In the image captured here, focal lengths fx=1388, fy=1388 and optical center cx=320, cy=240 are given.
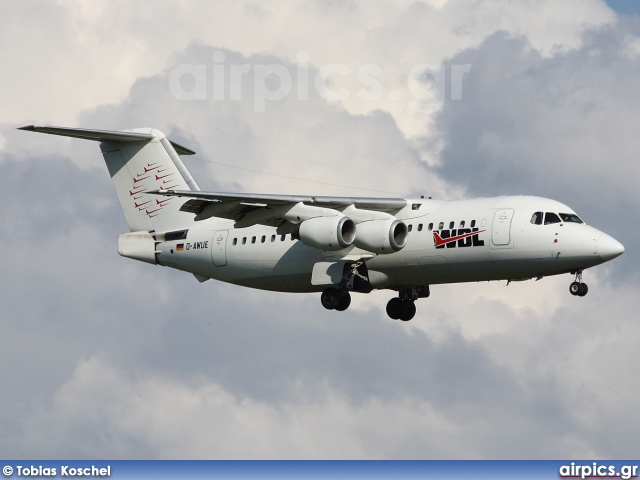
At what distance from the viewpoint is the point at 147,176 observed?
3488 cm

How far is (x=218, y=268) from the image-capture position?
1328 inches

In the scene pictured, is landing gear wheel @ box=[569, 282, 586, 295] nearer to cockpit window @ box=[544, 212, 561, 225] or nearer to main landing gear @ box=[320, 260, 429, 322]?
cockpit window @ box=[544, 212, 561, 225]

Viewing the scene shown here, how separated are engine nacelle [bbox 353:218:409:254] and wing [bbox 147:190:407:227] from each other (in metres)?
0.75

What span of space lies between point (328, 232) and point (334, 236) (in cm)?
17

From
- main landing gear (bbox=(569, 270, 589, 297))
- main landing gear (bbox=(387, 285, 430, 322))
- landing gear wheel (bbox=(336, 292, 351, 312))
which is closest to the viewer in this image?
main landing gear (bbox=(569, 270, 589, 297))

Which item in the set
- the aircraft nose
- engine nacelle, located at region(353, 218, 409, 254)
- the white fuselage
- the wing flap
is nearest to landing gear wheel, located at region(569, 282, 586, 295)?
the white fuselage

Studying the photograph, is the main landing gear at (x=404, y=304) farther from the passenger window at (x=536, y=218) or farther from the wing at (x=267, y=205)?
the passenger window at (x=536, y=218)

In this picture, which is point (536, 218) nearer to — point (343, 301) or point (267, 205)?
point (343, 301)

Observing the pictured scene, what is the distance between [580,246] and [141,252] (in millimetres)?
11316

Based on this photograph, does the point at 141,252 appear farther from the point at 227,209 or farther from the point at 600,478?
the point at 600,478

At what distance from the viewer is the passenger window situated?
2952 cm

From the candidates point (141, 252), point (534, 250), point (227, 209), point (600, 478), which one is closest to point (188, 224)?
point (141, 252)

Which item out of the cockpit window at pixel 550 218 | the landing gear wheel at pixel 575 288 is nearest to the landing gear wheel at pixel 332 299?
the cockpit window at pixel 550 218

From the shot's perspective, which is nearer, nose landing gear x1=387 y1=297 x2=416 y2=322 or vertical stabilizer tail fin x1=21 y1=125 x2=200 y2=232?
nose landing gear x1=387 y1=297 x2=416 y2=322
